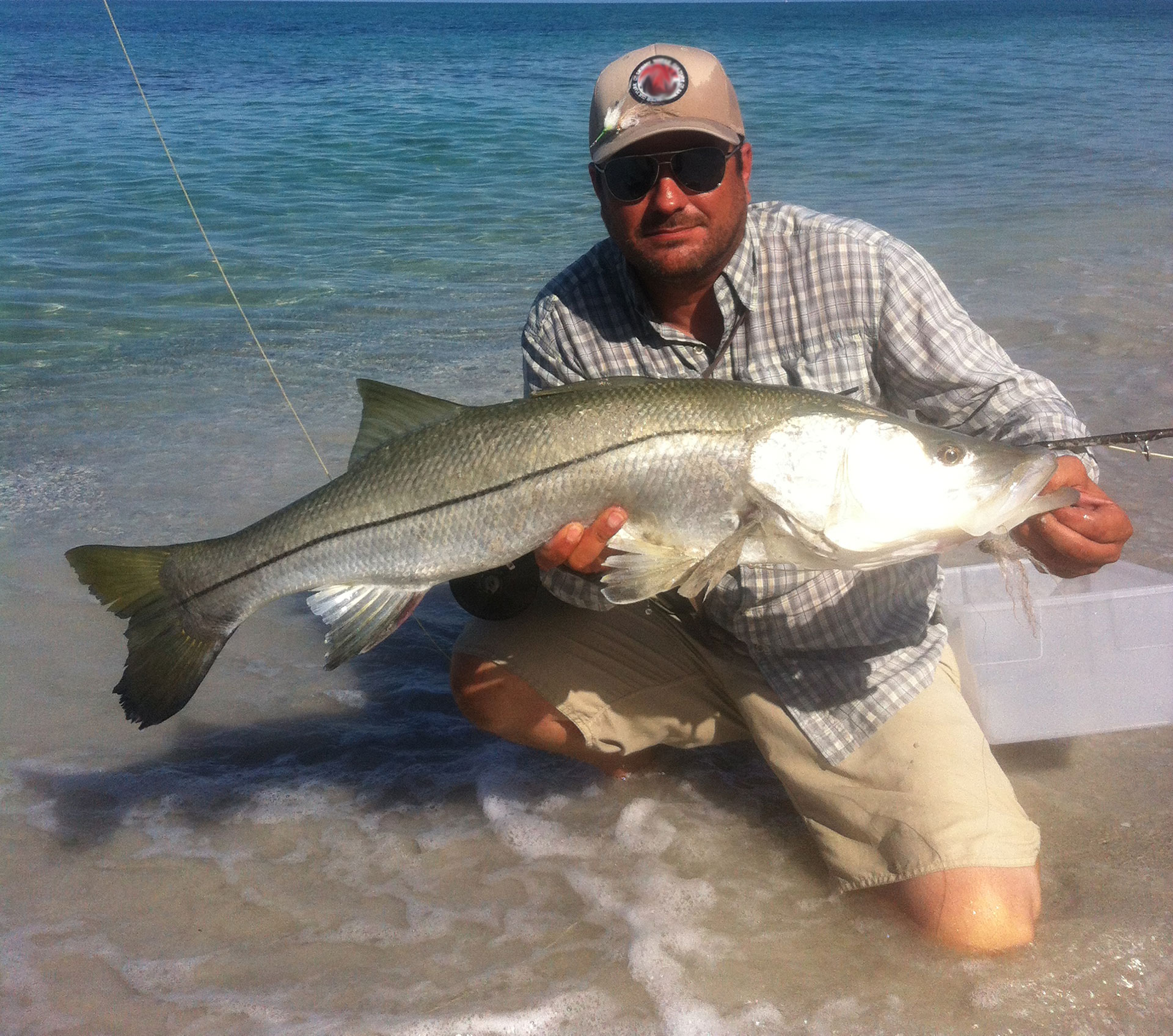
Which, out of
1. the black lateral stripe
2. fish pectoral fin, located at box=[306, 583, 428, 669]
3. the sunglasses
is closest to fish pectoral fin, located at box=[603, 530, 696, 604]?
the black lateral stripe

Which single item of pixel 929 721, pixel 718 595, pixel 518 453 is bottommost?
pixel 929 721

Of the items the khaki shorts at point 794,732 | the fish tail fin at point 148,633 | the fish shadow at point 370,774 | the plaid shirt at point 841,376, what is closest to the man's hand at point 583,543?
the plaid shirt at point 841,376

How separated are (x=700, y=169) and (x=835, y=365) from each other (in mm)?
649

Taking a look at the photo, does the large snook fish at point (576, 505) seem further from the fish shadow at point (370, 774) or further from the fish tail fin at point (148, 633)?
the fish shadow at point (370, 774)

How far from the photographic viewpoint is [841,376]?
2.92m

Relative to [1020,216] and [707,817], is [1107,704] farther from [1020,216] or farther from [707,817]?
[1020,216]

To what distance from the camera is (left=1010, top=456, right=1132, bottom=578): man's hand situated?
2.26 m

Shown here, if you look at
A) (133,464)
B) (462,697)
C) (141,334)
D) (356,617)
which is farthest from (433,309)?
(356,617)

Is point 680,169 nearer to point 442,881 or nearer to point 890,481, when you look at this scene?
point 890,481

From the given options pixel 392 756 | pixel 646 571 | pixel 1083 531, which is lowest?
pixel 392 756

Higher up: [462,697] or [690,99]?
[690,99]

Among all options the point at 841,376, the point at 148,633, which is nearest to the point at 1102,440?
the point at 841,376

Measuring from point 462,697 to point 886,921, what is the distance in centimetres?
146

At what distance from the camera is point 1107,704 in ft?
10.8
